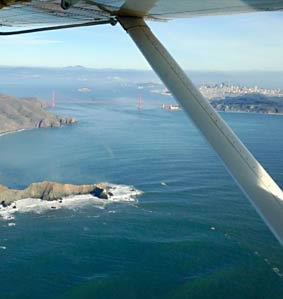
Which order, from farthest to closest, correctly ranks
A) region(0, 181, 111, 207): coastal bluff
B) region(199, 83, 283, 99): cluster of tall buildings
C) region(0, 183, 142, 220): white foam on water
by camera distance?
region(199, 83, 283, 99): cluster of tall buildings → region(0, 181, 111, 207): coastal bluff → region(0, 183, 142, 220): white foam on water

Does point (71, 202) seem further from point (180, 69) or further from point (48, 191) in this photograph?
point (180, 69)

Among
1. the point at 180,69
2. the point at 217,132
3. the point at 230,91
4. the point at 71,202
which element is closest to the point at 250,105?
the point at 230,91

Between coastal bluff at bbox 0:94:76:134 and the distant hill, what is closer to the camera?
coastal bluff at bbox 0:94:76:134

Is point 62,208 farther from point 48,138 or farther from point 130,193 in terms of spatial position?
point 48,138

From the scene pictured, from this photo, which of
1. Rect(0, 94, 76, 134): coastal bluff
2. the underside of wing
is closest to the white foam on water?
the underside of wing

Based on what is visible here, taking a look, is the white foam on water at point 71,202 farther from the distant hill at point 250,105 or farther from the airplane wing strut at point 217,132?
the distant hill at point 250,105

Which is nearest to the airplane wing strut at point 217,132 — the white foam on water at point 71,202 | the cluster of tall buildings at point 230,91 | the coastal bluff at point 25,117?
the white foam on water at point 71,202

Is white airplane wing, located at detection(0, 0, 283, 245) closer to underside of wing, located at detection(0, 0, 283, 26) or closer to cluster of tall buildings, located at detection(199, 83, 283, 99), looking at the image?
underside of wing, located at detection(0, 0, 283, 26)
